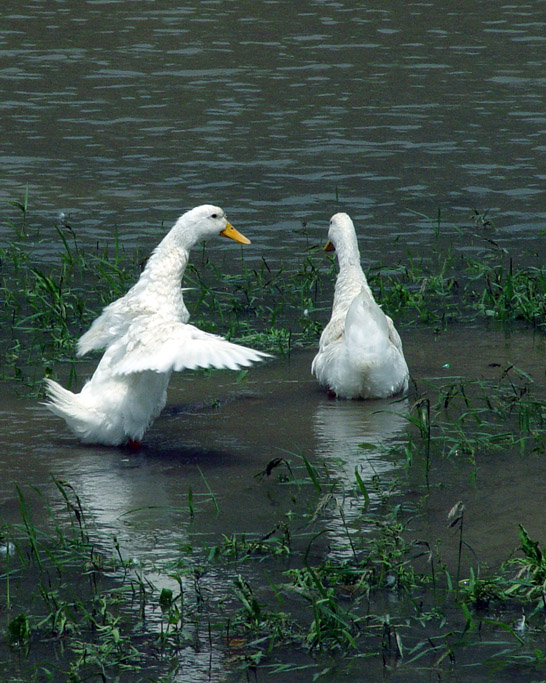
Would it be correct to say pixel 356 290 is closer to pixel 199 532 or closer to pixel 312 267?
pixel 312 267

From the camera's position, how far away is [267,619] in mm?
4891

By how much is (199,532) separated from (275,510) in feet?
1.59

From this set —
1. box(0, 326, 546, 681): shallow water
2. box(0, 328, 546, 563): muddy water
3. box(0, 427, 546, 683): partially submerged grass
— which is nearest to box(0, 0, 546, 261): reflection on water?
box(0, 328, 546, 563): muddy water

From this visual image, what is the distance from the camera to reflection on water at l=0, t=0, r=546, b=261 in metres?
13.3

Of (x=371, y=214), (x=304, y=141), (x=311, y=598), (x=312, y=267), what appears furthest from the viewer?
(x=304, y=141)

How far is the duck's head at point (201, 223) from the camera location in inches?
309

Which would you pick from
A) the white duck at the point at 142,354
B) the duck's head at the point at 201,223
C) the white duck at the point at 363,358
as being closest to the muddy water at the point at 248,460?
the white duck at the point at 363,358

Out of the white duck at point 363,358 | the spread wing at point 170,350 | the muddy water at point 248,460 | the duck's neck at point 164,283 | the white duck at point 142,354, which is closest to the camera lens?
the muddy water at point 248,460

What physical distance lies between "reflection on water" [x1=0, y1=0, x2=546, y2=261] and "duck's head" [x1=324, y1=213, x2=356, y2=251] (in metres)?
1.76

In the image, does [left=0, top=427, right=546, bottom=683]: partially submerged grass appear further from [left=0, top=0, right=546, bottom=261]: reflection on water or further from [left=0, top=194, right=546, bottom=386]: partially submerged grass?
[left=0, top=0, right=546, bottom=261]: reflection on water

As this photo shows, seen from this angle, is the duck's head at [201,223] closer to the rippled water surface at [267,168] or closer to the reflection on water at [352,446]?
the rippled water surface at [267,168]

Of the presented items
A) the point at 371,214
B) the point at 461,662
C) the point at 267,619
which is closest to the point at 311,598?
the point at 267,619

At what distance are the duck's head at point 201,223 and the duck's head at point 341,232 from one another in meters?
1.49

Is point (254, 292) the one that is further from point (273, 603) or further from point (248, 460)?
point (273, 603)
